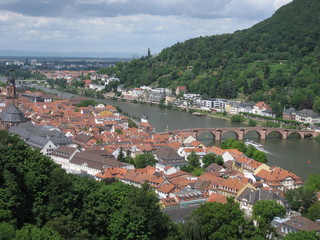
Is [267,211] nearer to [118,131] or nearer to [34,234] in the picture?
[34,234]

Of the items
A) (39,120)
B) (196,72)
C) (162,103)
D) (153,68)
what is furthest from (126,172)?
(153,68)

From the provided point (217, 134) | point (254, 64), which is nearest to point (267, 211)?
point (217, 134)

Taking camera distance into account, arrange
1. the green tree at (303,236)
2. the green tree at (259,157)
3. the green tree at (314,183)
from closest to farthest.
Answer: the green tree at (303,236) < the green tree at (314,183) < the green tree at (259,157)

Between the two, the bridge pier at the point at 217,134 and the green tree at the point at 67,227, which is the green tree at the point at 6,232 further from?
the bridge pier at the point at 217,134

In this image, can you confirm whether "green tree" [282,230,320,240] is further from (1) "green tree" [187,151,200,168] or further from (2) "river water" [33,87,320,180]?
(1) "green tree" [187,151,200,168]

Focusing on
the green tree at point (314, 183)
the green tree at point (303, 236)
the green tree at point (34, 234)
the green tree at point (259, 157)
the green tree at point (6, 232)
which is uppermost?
the green tree at point (6, 232)

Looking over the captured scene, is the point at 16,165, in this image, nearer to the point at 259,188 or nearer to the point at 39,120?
the point at 259,188

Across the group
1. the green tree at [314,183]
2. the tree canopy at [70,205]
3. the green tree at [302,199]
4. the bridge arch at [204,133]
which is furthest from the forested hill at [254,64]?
the tree canopy at [70,205]
